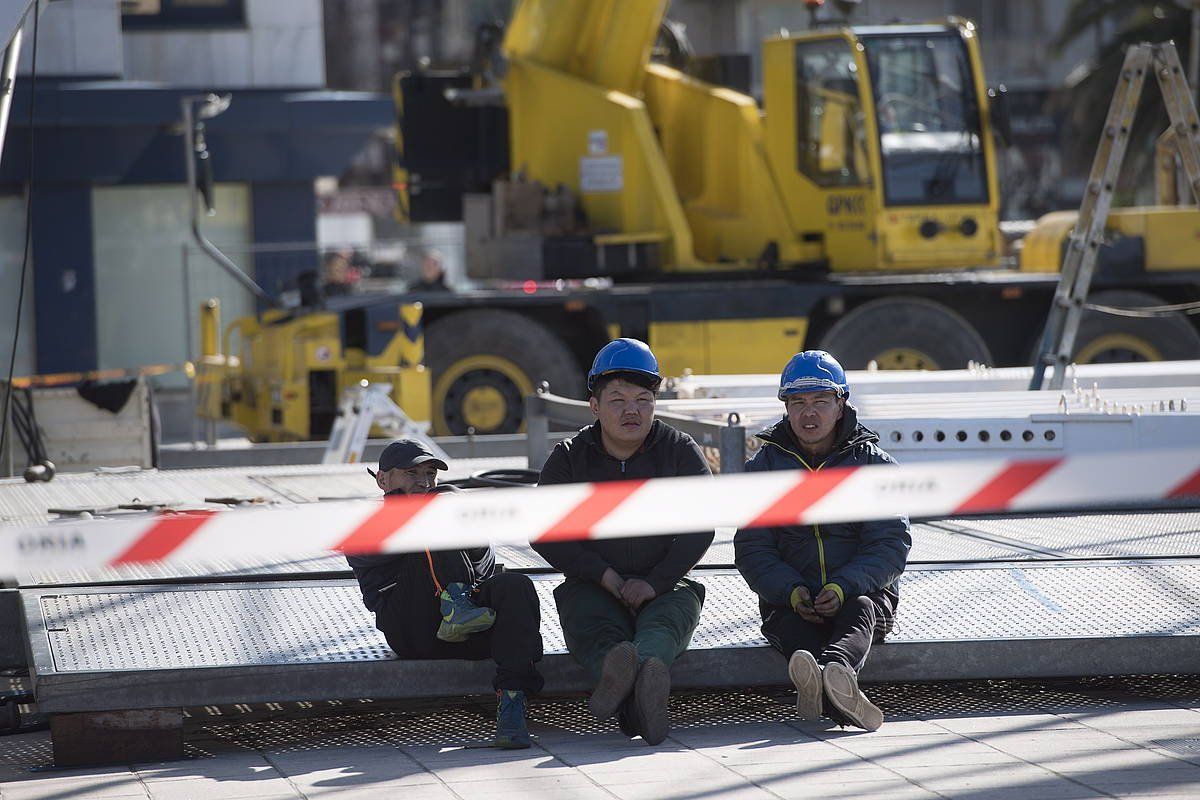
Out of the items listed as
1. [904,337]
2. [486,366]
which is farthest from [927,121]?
[486,366]

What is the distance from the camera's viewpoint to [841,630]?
18.6ft

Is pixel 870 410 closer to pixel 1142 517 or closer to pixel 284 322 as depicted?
pixel 1142 517

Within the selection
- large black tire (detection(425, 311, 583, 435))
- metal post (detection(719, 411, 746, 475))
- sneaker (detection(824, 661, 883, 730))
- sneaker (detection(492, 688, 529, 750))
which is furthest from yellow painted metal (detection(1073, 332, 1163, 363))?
sneaker (detection(492, 688, 529, 750))

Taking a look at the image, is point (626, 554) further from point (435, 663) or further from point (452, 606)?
point (435, 663)

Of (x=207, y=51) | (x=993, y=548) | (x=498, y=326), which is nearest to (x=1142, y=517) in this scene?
(x=993, y=548)

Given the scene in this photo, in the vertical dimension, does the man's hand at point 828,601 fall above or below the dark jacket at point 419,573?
below

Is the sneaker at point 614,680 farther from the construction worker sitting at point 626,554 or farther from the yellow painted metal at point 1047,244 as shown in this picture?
the yellow painted metal at point 1047,244

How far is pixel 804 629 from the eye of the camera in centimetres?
575

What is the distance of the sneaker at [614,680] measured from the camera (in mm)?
5480

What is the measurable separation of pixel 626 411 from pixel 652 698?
917 mm

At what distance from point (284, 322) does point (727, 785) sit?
10.2m

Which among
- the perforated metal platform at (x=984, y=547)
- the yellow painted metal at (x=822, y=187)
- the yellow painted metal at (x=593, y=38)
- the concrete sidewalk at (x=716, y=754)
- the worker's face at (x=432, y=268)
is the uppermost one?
the yellow painted metal at (x=593, y=38)

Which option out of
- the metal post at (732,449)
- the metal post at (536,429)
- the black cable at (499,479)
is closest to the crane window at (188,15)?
the metal post at (536,429)

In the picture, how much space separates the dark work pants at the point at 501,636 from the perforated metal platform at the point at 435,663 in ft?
0.24
